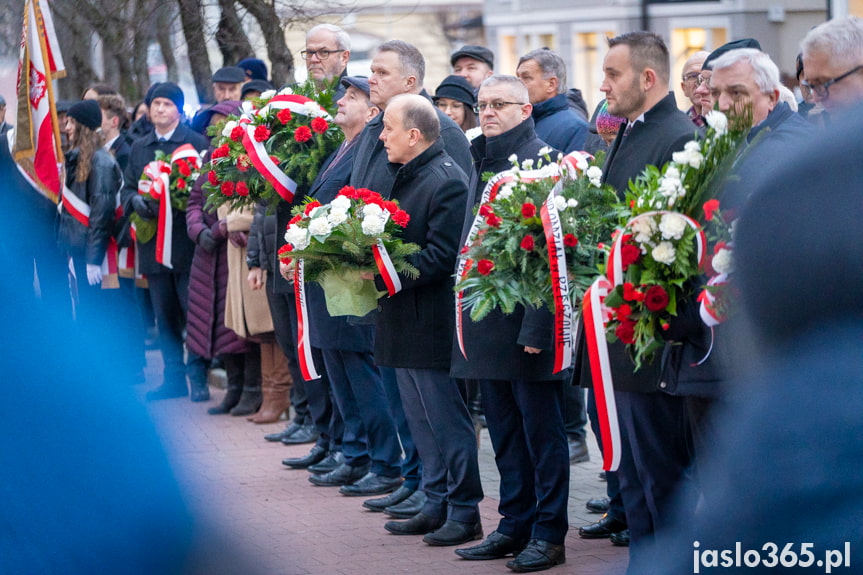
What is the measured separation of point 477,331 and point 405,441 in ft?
5.73

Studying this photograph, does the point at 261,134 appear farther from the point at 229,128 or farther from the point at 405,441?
the point at 405,441

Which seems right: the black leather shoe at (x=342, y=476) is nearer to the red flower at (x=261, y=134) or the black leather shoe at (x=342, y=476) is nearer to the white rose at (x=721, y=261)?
the red flower at (x=261, y=134)

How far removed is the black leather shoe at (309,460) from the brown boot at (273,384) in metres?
1.63

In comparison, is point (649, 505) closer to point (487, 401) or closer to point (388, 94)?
point (487, 401)

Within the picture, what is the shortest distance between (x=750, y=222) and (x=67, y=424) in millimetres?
1159

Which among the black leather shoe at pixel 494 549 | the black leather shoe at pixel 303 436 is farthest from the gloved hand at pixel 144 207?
the black leather shoe at pixel 494 549

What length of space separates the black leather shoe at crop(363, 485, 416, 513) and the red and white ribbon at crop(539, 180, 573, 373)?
2225 millimetres

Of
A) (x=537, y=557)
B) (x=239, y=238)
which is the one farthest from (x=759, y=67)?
(x=239, y=238)

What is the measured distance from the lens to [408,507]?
7090 mm

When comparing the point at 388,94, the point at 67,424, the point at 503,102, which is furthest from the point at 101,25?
the point at 67,424

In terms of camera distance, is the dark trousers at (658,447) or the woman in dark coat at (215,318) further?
the woman in dark coat at (215,318)

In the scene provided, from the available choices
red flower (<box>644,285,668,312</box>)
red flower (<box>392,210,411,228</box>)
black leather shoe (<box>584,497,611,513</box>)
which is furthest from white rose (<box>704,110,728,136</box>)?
black leather shoe (<box>584,497,611,513</box>)

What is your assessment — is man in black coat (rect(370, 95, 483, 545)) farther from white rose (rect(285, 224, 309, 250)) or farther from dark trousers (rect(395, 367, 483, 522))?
white rose (rect(285, 224, 309, 250))

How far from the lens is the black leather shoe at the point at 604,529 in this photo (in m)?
6.41
